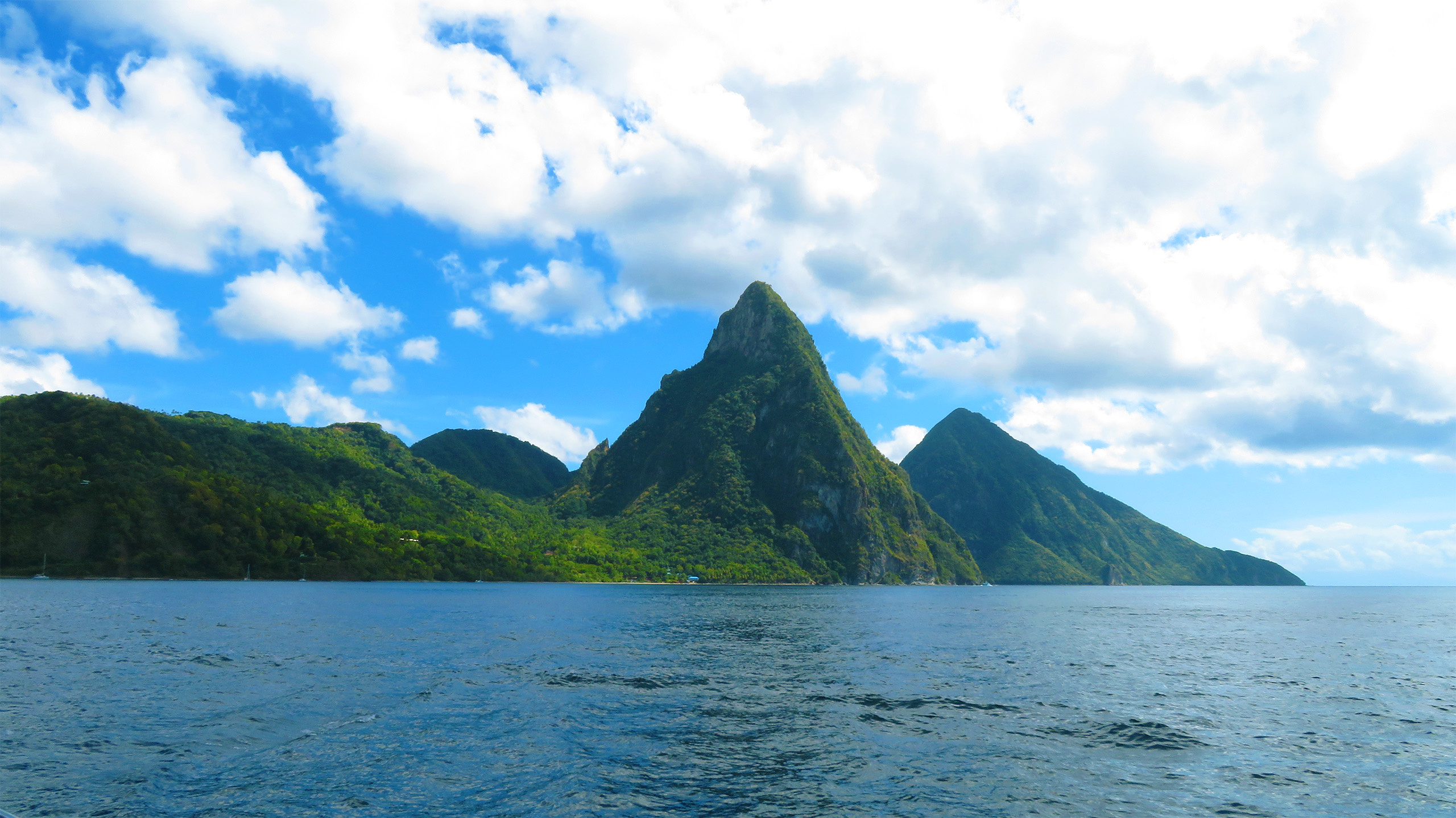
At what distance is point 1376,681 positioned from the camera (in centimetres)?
5512

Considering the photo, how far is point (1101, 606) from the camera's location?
603 feet

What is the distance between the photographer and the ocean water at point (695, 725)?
80.2 ft

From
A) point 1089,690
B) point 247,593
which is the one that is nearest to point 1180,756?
point 1089,690

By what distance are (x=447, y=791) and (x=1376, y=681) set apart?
64.7 m

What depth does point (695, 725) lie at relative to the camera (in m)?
34.9

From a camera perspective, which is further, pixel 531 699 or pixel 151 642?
pixel 151 642

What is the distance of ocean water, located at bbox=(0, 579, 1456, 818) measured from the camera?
962 inches

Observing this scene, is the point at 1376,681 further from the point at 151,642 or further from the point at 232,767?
the point at 151,642

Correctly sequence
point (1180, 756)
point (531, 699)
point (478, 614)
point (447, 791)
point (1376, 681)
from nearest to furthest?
point (447, 791) → point (1180, 756) → point (531, 699) → point (1376, 681) → point (478, 614)

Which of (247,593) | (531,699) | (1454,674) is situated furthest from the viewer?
(247,593)

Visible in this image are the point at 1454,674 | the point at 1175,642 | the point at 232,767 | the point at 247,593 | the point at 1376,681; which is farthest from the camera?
the point at 247,593

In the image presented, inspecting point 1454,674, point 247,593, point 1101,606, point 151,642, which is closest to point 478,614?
point 151,642

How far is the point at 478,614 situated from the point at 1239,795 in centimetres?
9617

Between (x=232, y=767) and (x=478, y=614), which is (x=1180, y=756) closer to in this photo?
(x=232, y=767)
